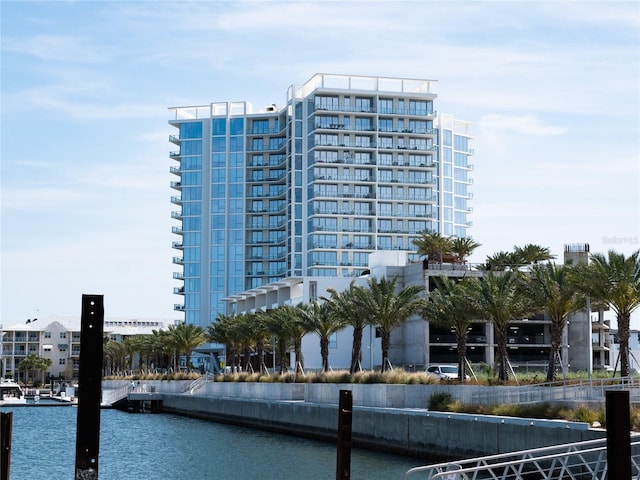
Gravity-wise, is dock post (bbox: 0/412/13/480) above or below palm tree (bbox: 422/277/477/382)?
below

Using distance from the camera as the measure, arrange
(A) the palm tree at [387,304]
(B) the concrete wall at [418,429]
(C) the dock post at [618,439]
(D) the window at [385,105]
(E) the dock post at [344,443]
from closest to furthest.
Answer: (C) the dock post at [618,439] < (E) the dock post at [344,443] < (B) the concrete wall at [418,429] < (A) the palm tree at [387,304] < (D) the window at [385,105]

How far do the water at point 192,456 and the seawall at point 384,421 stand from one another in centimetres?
101

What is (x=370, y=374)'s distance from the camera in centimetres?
5841

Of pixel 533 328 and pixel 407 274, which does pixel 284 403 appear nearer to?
pixel 407 274

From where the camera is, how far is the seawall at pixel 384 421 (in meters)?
36.3

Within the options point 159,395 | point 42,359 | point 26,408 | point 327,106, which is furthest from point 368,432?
point 42,359

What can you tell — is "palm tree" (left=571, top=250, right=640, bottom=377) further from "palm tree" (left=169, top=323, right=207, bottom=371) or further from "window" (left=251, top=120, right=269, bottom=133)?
"window" (left=251, top=120, right=269, bottom=133)

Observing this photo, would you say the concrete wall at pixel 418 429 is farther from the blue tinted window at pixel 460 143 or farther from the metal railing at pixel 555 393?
the blue tinted window at pixel 460 143

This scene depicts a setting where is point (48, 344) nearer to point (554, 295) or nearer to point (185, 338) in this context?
point (185, 338)

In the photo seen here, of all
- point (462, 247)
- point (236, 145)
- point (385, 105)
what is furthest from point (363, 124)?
point (462, 247)

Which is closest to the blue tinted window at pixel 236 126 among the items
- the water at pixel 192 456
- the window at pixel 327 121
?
the window at pixel 327 121

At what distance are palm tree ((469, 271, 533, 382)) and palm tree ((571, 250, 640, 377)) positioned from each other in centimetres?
614

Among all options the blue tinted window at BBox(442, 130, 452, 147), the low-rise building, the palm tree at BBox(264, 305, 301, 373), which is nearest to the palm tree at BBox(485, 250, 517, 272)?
the palm tree at BBox(264, 305, 301, 373)

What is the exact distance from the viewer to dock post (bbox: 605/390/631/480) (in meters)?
15.1
